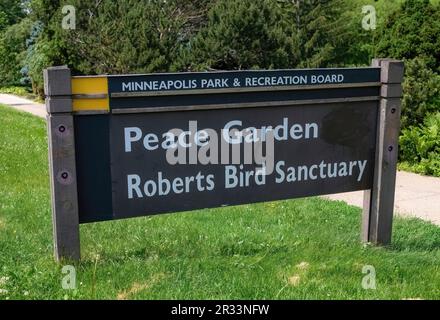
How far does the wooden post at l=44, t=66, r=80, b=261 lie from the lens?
436 cm

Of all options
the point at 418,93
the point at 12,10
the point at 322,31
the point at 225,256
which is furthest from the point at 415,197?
the point at 12,10

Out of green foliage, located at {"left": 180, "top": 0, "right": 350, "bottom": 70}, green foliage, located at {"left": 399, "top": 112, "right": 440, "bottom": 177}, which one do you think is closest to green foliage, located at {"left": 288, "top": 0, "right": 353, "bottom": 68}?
green foliage, located at {"left": 180, "top": 0, "right": 350, "bottom": 70}

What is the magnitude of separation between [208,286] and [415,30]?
9323 millimetres

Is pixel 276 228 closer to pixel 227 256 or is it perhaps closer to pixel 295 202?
pixel 227 256

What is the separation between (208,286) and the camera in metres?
4.32

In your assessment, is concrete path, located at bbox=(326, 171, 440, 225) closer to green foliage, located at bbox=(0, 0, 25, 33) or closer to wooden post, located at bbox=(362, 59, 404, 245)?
wooden post, located at bbox=(362, 59, 404, 245)

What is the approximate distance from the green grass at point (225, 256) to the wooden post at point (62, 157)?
255mm

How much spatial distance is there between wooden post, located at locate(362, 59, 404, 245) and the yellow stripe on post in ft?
7.85

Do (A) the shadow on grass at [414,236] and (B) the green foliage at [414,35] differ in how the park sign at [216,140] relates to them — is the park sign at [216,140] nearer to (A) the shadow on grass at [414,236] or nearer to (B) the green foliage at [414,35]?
(A) the shadow on grass at [414,236]

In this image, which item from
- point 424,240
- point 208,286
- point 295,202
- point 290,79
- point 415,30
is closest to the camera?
point 208,286

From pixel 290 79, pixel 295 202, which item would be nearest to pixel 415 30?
pixel 295 202

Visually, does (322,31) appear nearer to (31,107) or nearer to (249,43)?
(249,43)

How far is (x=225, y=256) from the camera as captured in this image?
5.09 metres
